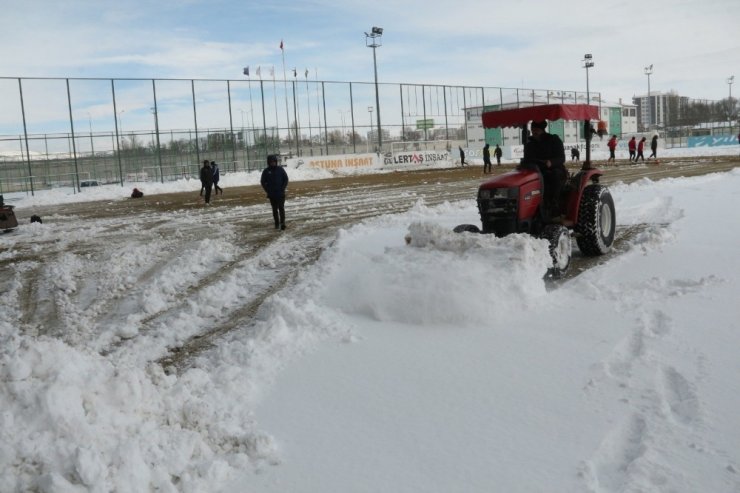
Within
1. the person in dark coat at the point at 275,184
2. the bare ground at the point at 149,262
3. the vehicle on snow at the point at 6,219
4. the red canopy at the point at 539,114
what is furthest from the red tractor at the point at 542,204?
the vehicle on snow at the point at 6,219

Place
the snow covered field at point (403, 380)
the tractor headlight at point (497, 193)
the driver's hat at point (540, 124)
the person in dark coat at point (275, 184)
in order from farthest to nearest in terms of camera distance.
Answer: the person in dark coat at point (275, 184) < the driver's hat at point (540, 124) < the tractor headlight at point (497, 193) < the snow covered field at point (403, 380)

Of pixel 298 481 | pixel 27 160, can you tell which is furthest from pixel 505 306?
pixel 27 160

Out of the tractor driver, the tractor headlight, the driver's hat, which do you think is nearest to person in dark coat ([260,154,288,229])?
the tractor headlight

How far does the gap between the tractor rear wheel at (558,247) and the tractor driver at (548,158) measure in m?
0.50

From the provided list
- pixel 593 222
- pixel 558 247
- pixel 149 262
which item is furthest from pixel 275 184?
pixel 558 247

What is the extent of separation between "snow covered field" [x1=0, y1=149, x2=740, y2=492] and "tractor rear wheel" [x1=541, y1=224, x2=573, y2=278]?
347 mm

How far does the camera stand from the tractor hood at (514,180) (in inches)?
307

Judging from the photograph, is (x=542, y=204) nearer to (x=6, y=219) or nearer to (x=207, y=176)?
(x=6, y=219)

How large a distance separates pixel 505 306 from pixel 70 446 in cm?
397

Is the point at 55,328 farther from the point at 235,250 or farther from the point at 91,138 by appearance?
the point at 91,138

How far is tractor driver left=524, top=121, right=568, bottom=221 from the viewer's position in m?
8.05

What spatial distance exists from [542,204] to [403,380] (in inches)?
171

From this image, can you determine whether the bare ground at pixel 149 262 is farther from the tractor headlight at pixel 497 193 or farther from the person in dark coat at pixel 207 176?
the person in dark coat at pixel 207 176

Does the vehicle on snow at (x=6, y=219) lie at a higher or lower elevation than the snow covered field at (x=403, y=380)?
higher
